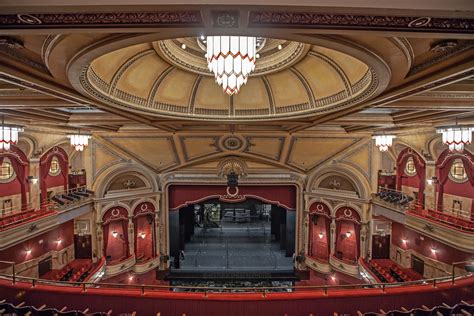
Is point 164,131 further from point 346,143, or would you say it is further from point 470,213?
point 470,213

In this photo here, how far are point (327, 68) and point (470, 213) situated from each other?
8608 mm

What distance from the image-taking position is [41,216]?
34.8 ft

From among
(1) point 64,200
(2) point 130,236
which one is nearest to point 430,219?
(2) point 130,236

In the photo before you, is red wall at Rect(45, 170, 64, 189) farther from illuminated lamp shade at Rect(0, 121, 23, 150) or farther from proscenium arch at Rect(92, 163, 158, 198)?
illuminated lamp shade at Rect(0, 121, 23, 150)

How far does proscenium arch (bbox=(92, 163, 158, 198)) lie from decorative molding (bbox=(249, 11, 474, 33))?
12.9 m

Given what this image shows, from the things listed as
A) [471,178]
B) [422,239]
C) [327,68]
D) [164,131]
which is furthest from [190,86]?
[422,239]

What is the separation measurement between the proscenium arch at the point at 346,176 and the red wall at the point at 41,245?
13.0m

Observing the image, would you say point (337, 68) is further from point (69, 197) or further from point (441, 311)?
point (69, 197)

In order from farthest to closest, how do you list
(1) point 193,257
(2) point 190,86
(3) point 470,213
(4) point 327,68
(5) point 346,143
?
(1) point 193,257
(5) point 346,143
(3) point 470,213
(2) point 190,86
(4) point 327,68

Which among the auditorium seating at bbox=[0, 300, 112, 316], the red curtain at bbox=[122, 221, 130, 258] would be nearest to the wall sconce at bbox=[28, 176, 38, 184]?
the red curtain at bbox=[122, 221, 130, 258]

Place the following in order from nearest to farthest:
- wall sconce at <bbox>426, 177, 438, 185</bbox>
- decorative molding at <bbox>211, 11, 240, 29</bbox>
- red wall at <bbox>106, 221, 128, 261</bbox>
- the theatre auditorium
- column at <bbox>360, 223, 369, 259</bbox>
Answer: decorative molding at <bbox>211, 11, 240, 29</bbox> → the theatre auditorium → wall sconce at <bbox>426, 177, 438, 185</bbox> → column at <bbox>360, 223, 369, 259</bbox> → red wall at <bbox>106, 221, 128, 261</bbox>

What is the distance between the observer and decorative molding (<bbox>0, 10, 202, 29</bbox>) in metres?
2.45

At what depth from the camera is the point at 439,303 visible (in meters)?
5.73

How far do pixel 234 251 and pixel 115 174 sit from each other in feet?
28.7
